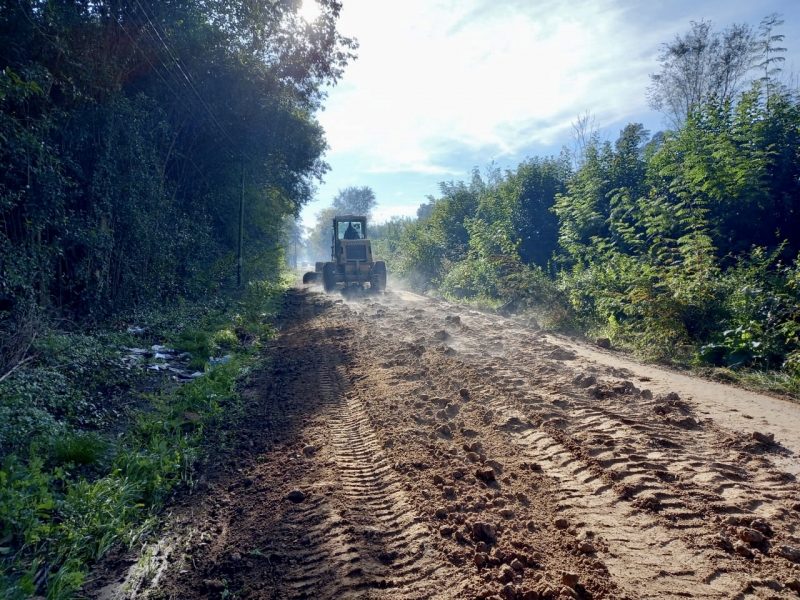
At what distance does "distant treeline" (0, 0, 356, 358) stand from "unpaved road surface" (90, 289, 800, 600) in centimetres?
410

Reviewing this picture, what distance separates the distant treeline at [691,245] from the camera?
24.6ft

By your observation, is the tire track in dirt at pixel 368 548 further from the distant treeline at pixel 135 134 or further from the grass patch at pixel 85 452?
the distant treeline at pixel 135 134

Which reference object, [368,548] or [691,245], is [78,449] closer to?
[368,548]

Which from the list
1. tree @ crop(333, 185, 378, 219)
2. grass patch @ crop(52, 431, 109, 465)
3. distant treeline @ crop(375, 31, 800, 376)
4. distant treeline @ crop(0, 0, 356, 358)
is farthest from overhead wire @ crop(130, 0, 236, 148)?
tree @ crop(333, 185, 378, 219)

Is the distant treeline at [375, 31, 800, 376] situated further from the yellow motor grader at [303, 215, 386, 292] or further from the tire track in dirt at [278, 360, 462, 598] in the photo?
the tire track in dirt at [278, 360, 462, 598]

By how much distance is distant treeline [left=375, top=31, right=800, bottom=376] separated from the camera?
750cm

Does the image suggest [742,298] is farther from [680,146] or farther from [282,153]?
[282,153]

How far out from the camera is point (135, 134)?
32.6 ft

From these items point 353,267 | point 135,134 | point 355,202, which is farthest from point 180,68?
point 355,202

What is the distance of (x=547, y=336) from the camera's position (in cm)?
969

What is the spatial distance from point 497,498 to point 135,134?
1026cm

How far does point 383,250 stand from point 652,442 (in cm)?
3701

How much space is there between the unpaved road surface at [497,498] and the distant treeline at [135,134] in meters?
4.10

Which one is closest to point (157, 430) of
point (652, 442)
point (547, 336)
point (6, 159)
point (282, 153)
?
point (6, 159)
